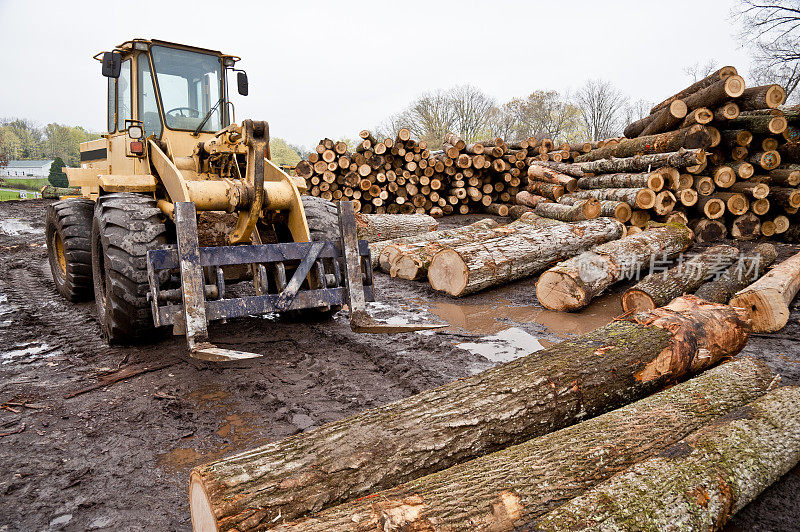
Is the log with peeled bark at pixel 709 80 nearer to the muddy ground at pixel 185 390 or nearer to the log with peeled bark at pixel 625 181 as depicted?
the log with peeled bark at pixel 625 181

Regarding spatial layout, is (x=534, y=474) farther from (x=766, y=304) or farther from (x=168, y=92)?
(x=168, y=92)

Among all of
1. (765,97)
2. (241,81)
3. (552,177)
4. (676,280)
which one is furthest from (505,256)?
(552,177)

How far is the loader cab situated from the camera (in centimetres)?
526

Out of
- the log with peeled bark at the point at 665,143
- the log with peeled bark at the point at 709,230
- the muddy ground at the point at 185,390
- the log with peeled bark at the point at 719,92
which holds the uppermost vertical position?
the log with peeled bark at the point at 719,92

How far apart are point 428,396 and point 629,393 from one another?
131cm

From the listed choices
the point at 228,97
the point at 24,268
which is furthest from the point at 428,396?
the point at 24,268

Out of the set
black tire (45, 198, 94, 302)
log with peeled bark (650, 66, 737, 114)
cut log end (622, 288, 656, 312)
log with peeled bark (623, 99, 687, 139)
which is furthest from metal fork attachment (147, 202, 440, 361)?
→ log with peeled bark (650, 66, 737, 114)

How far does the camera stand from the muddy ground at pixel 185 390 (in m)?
2.54

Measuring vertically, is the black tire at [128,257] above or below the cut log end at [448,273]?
above

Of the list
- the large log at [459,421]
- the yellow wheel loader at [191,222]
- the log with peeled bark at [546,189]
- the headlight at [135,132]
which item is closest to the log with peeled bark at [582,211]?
the log with peeled bark at [546,189]

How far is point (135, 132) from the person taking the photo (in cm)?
504

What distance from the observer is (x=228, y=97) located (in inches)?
234

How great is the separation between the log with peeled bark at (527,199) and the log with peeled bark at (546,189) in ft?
0.36

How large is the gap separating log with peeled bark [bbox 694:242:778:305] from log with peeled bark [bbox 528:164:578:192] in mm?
5113
